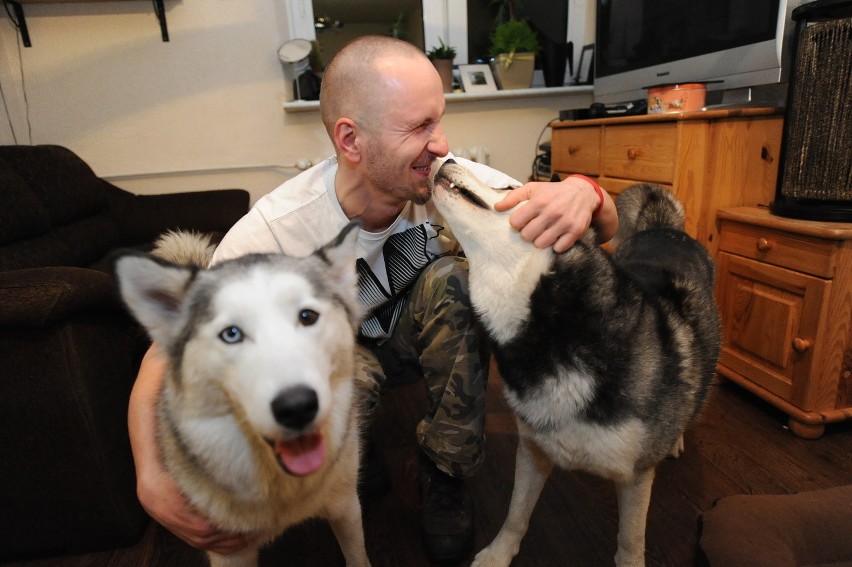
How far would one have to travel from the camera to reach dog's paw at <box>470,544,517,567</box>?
1.30 meters

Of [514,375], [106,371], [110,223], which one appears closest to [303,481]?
[514,375]

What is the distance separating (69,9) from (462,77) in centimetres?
250

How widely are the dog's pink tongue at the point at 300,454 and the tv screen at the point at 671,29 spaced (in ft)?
7.87

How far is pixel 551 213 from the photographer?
41.9 inches

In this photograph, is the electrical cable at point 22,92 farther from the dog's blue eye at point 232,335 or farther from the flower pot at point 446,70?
the dog's blue eye at point 232,335

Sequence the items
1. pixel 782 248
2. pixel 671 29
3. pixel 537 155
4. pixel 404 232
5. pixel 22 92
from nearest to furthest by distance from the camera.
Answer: pixel 404 232 < pixel 782 248 < pixel 671 29 < pixel 22 92 < pixel 537 155

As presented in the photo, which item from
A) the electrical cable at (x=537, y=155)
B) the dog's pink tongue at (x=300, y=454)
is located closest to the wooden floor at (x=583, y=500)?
the dog's pink tongue at (x=300, y=454)

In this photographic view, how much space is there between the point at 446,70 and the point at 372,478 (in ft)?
8.72

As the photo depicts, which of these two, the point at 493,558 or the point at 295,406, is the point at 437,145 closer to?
the point at 295,406

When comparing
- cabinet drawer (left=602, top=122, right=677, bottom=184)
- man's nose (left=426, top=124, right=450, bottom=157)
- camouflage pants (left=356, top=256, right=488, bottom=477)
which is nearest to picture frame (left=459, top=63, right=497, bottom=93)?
cabinet drawer (left=602, top=122, right=677, bottom=184)

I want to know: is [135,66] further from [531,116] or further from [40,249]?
[531,116]

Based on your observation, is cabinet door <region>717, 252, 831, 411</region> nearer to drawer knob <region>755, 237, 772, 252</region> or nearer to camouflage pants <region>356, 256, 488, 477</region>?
drawer knob <region>755, 237, 772, 252</region>

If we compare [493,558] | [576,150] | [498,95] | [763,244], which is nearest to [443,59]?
[498,95]

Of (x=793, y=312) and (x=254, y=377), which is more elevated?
(x=254, y=377)
